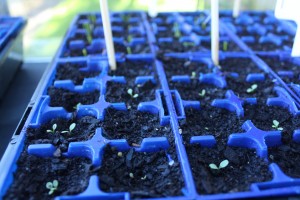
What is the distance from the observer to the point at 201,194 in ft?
1.96

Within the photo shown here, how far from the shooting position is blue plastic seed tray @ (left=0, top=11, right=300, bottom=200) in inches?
25.7

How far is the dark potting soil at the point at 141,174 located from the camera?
62 cm

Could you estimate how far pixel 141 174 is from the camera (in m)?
0.68

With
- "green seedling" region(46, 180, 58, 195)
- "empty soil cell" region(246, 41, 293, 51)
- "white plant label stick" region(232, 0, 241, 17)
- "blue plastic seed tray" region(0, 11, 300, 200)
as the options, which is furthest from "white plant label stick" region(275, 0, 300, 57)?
"green seedling" region(46, 180, 58, 195)

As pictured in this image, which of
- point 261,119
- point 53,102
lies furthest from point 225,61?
point 53,102

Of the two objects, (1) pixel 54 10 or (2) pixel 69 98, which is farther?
(1) pixel 54 10

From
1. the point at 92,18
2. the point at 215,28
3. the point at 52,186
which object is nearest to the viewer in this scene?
the point at 52,186

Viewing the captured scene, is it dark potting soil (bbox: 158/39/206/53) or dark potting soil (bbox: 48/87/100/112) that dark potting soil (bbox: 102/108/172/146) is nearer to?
dark potting soil (bbox: 48/87/100/112)

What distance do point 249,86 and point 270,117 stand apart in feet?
0.58

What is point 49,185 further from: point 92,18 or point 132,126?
point 92,18

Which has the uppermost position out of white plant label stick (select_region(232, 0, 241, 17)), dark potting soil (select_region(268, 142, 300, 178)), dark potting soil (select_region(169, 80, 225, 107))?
white plant label stick (select_region(232, 0, 241, 17))

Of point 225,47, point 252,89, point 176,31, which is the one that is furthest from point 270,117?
point 176,31

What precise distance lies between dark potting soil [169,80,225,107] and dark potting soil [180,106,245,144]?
0.16 ft

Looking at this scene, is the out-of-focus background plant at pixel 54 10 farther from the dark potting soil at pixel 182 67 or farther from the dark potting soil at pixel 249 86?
the dark potting soil at pixel 249 86
